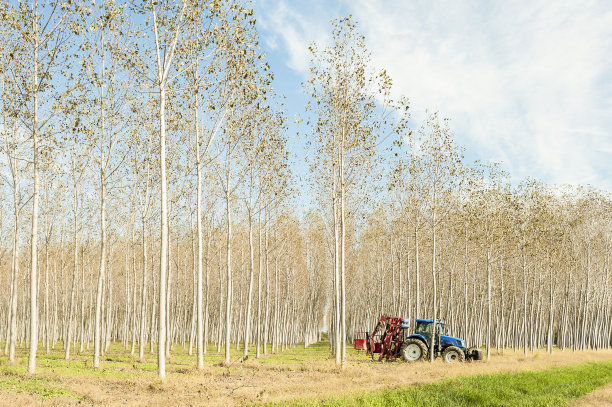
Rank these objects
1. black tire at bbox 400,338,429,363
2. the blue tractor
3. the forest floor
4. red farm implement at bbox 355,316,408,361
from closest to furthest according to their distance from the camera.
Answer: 1. the forest floor
2. black tire at bbox 400,338,429,363
3. the blue tractor
4. red farm implement at bbox 355,316,408,361

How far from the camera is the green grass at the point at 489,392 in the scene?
14.5m

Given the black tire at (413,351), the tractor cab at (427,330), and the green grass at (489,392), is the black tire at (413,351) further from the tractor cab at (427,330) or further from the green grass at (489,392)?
the green grass at (489,392)

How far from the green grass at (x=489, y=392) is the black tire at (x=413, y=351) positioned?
22.5 ft

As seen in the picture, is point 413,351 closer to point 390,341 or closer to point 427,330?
point 390,341

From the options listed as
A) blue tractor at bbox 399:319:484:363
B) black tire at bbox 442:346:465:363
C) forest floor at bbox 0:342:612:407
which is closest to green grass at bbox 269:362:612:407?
forest floor at bbox 0:342:612:407

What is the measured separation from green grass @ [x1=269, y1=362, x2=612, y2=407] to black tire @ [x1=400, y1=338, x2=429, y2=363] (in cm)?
685

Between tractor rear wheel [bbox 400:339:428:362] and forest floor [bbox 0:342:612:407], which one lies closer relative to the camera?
forest floor [bbox 0:342:612:407]

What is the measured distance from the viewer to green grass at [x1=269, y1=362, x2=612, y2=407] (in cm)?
1452

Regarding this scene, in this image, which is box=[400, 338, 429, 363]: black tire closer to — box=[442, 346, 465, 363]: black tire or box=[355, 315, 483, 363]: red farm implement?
box=[355, 315, 483, 363]: red farm implement

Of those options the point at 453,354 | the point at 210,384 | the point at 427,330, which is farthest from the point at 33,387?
the point at 453,354

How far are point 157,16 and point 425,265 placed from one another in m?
43.3

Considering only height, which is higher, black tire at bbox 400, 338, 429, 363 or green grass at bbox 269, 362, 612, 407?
green grass at bbox 269, 362, 612, 407

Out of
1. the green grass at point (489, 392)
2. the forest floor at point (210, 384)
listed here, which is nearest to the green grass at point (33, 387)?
the forest floor at point (210, 384)

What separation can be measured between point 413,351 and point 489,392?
1099 cm
